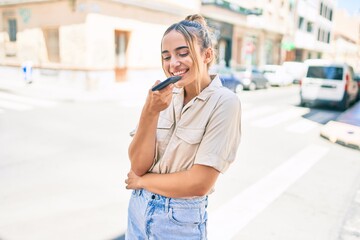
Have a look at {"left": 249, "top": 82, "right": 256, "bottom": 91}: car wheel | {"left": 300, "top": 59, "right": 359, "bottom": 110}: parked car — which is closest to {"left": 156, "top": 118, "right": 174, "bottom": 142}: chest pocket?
{"left": 300, "top": 59, "right": 359, "bottom": 110}: parked car

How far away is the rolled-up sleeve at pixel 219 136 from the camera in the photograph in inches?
57.4

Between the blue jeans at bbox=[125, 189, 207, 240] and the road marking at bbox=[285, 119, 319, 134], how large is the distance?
779 centimetres

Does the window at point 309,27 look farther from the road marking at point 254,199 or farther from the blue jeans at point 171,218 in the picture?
the blue jeans at point 171,218

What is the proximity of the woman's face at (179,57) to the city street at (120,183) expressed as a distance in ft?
7.65

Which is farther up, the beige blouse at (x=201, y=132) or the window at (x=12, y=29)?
the window at (x=12, y=29)

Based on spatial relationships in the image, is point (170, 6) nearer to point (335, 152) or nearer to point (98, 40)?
point (98, 40)

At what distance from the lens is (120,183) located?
4.75m

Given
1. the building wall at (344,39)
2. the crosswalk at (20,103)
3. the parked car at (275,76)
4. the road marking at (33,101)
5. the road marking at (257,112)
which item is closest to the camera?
the crosswalk at (20,103)

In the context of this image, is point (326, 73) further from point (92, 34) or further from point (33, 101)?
point (33, 101)

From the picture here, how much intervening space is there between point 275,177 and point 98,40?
1325 centimetres

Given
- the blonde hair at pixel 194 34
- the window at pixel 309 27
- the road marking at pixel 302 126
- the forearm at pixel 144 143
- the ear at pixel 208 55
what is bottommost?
the road marking at pixel 302 126

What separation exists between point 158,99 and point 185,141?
25cm

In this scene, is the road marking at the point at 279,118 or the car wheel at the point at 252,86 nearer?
the road marking at the point at 279,118

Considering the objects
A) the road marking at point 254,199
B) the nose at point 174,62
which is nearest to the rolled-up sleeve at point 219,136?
the nose at point 174,62
